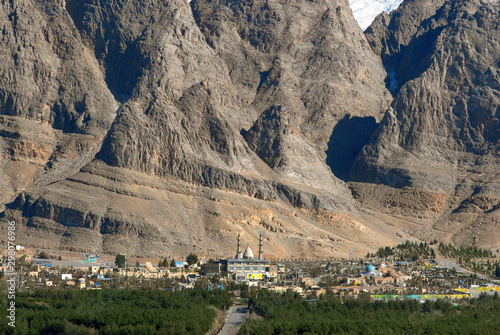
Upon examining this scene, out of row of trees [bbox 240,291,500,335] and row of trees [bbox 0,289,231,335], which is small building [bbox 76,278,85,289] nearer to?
row of trees [bbox 0,289,231,335]

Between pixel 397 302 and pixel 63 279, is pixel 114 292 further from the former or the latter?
pixel 397 302

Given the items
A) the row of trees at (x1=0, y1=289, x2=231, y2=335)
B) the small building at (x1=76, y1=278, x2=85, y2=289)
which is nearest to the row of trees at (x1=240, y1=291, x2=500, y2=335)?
the row of trees at (x1=0, y1=289, x2=231, y2=335)

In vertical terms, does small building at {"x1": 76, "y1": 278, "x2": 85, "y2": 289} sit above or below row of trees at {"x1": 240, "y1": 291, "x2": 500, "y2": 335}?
above

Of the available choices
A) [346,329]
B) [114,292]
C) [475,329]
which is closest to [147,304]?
[114,292]

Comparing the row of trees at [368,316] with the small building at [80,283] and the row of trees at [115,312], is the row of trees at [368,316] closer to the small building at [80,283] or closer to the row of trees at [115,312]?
the row of trees at [115,312]

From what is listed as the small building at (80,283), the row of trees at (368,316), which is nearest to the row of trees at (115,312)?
the row of trees at (368,316)

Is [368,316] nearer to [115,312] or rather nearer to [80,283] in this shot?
[115,312]

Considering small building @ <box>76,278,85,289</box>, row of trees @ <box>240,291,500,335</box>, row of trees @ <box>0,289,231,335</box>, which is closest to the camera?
row of trees @ <box>0,289,231,335</box>

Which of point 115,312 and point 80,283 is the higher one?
point 80,283

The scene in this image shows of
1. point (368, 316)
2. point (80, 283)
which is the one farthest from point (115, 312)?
point (80, 283)
